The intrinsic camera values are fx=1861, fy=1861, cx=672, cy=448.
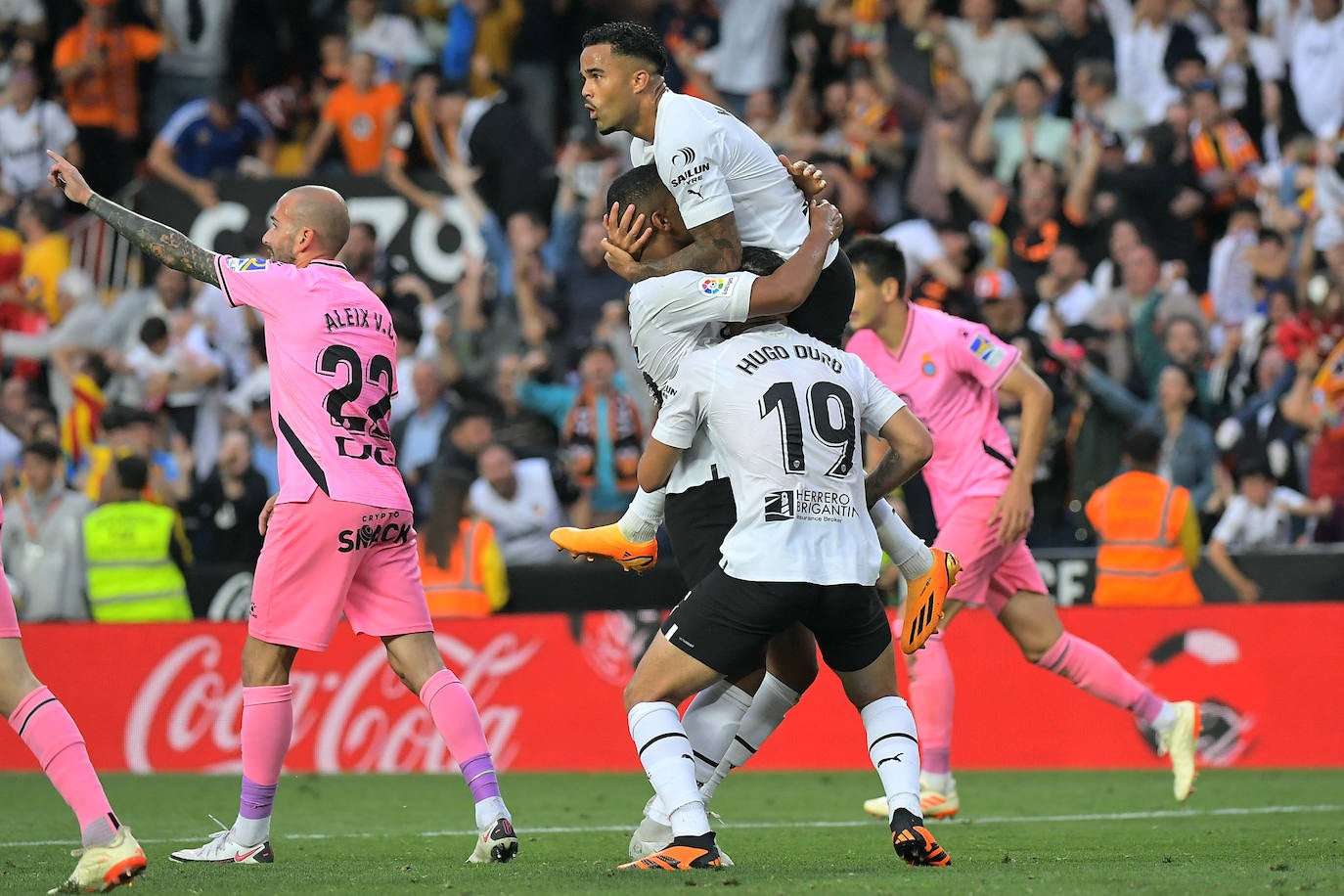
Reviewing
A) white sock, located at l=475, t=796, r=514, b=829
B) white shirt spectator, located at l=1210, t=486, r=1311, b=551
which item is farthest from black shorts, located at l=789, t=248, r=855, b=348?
white shirt spectator, located at l=1210, t=486, r=1311, b=551

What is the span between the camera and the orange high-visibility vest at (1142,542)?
11.9 meters

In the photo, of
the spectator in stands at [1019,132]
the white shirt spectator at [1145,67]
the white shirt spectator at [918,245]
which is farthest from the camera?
the white shirt spectator at [1145,67]

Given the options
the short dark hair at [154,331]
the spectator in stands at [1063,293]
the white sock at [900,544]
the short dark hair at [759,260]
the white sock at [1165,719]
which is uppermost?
the short dark hair at [759,260]

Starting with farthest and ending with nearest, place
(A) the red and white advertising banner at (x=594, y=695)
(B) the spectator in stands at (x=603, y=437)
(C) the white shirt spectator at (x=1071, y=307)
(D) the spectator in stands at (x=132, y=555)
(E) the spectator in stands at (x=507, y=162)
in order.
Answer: (E) the spectator in stands at (x=507, y=162) → (C) the white shirt spectator at (x=1071, y=307) → (B) the spectator in stands at (x=603, y=437) → (D) the spectator in stands at (x=132, y=555) → (A) the red and white advertising banner at (x=594, y=695)

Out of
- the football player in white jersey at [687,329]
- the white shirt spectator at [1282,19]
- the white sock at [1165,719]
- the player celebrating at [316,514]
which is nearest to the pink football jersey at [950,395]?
the white sock at [1165,719]

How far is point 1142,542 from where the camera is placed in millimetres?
11984

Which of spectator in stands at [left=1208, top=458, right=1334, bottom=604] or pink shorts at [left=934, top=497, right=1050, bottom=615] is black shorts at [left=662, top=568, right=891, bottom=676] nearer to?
pink shorts at [left=934, top=497, right=1050, bottom=615]

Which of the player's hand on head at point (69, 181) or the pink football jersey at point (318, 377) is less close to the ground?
the player's hand on head at point (69, 181)

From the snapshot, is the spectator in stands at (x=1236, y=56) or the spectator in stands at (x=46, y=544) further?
the spectator in stands at (x=1236, y=56)

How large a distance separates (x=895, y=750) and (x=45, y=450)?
9323mm

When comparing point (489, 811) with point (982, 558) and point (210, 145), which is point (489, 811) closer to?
point (982, 558)

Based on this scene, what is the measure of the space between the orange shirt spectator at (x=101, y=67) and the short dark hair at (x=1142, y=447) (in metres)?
11.2

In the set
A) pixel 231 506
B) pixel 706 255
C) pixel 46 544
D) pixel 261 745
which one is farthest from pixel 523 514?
pixel 706 255

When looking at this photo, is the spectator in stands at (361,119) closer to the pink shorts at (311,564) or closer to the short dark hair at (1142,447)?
the short dark hair at (1142,447)
